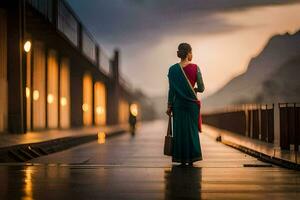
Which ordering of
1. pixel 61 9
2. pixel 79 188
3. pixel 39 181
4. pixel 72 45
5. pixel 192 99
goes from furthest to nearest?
pixel 72 45 < pixel 61 9 < pixel 192 99 < pixel 39 181 < pixel 79 188

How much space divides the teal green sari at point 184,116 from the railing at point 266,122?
18.4 ft

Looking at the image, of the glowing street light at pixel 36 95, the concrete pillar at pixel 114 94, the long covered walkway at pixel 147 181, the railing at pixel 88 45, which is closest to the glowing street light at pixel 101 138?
the glowing street light at pixel 36 95

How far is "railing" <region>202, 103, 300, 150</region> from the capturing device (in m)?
18.7

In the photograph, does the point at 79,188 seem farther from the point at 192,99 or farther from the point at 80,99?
the point at 80,99

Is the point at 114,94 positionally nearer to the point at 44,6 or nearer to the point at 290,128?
the point at 44,6

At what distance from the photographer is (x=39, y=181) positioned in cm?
1052

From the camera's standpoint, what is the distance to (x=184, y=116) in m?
13.1

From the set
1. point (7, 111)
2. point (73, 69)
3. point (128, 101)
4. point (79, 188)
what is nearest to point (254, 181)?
point (79, 188)

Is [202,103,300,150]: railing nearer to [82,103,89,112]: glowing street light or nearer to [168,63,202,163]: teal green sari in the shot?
[168,63,202,163]: teal green sari

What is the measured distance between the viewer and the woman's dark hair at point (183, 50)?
43.2 feet

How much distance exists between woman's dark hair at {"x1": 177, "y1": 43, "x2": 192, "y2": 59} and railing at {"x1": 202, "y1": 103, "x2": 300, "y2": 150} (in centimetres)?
589

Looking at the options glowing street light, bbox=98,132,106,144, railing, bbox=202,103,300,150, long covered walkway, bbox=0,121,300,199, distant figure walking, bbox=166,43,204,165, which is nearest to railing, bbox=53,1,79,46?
glowing street light, bbox=98,132,106,144

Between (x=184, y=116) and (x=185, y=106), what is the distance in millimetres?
172

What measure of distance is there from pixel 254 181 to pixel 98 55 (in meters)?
45.9
